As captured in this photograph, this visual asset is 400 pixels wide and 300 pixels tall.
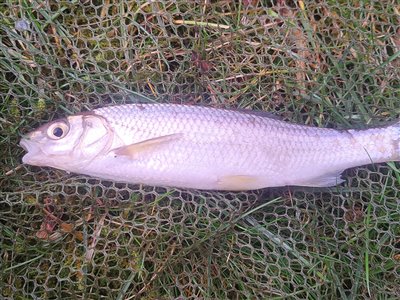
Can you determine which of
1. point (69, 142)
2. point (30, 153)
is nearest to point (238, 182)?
point (69, 142)

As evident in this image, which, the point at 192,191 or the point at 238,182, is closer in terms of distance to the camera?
the point at 238,182

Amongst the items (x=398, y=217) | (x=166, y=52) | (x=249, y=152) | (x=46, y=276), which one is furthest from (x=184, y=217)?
(x=398, y=217)

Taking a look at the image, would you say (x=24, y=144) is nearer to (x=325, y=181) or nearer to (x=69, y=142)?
(x=69, y=142)

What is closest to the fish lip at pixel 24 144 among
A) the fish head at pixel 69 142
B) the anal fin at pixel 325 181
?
the fish head at pixel 69 142

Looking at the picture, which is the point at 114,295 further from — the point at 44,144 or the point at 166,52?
the point at 166,52

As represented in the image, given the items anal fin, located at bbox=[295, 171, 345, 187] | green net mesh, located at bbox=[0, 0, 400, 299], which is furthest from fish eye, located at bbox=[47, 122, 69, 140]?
anal fin, located at bbox=[295, 171, 345, 187]

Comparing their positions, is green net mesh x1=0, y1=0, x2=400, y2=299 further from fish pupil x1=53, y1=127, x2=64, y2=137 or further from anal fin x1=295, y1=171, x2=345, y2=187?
fish pupil x1=53, y1=127, x2=64, y2=137

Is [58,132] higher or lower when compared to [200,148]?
higher

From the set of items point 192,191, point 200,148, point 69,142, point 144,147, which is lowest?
point 192,191
